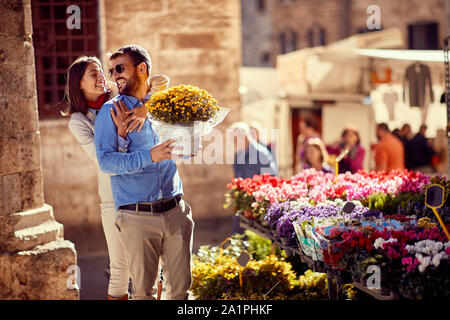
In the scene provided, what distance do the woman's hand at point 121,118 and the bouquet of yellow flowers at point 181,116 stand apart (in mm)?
140

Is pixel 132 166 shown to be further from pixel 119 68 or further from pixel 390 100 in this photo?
pixel 390 100

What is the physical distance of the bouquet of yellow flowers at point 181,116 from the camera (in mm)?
3646

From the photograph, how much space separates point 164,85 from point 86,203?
6.56m

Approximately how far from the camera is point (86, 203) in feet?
34.0

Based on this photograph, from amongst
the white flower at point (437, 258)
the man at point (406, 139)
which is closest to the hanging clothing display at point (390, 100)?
the man at point (406, 139)

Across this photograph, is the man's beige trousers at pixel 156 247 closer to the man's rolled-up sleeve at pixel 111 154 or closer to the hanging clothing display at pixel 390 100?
the man's rolled-up sleeve at pixel 111 154

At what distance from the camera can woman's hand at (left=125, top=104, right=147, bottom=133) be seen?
3705 mm

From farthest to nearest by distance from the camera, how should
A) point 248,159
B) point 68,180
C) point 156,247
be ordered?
point 68,180 → point 248,159 → point 156,247

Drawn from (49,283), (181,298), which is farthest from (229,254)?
(181,298)

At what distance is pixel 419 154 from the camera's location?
12.0 metres

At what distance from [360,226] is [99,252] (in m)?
5.71

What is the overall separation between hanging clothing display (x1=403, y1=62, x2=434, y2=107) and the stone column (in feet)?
28.0

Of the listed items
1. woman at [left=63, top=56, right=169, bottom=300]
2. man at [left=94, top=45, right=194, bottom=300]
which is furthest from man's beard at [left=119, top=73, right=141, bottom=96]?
woman at [left=63, top=56, right=169, bottom=300]

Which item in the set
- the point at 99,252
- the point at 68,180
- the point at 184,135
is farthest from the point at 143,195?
the point at 68,180
